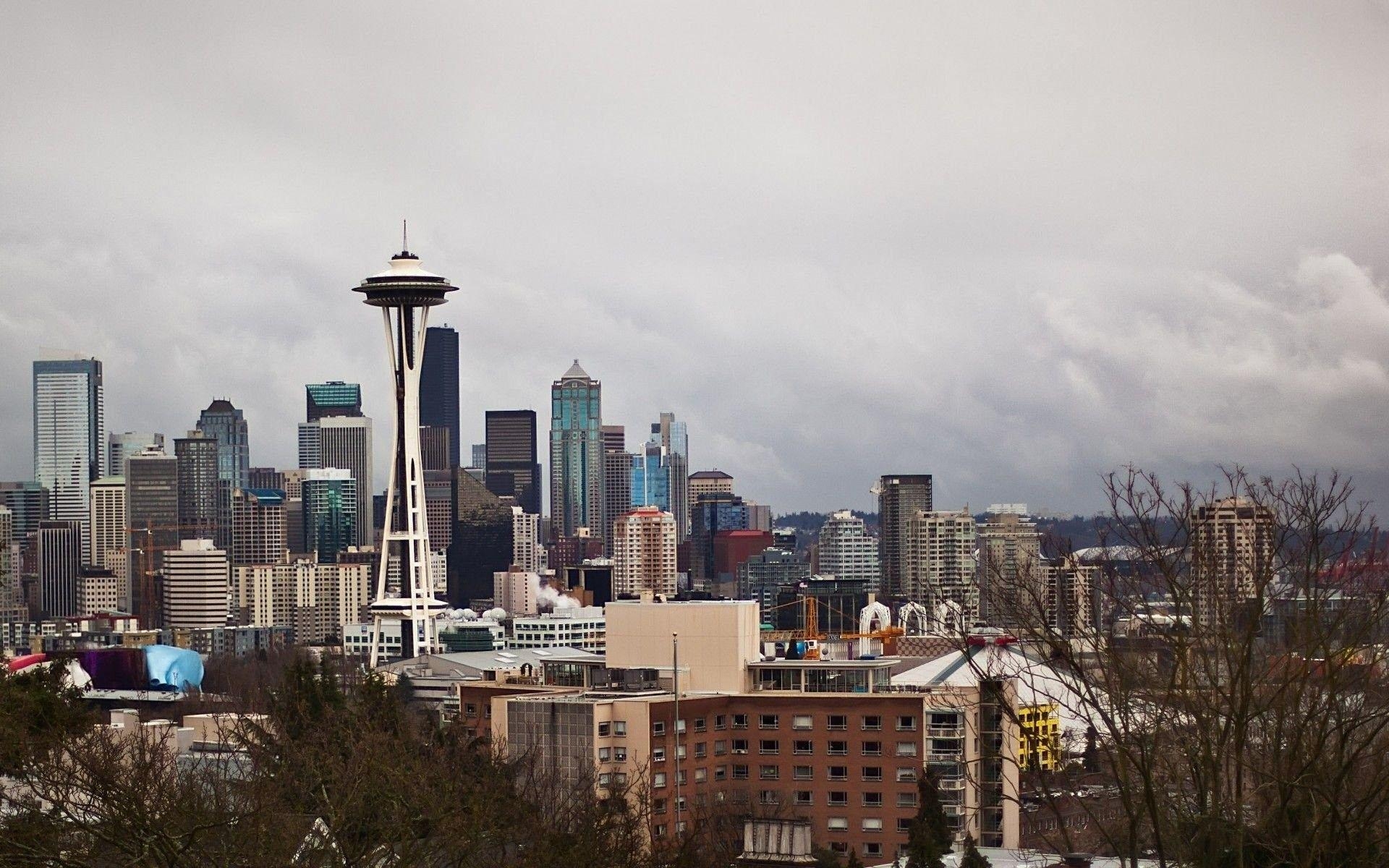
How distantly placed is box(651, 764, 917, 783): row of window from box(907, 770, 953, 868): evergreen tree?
58 cm

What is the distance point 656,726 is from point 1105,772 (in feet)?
66.0

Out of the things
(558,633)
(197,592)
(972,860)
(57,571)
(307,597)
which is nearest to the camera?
(972,860)

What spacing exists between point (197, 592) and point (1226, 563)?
511 ft

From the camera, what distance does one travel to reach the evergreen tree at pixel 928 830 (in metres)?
27.0

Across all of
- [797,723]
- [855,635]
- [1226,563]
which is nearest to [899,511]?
[855,635]

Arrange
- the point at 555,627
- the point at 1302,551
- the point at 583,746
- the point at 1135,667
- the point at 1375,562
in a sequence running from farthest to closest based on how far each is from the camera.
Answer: the point at 555,627
the point at 583,746
the point at 1375,562
the point at 1302,551
the point at 1135,667

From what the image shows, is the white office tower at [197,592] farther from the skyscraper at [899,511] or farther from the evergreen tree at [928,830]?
the evergreen tree at [928,830]

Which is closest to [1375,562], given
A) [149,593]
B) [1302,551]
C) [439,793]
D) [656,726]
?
[1302,551]

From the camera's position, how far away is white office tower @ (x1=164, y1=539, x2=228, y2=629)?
167500mm

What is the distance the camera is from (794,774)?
3919 centimetres

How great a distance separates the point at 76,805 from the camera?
1538 centimetres

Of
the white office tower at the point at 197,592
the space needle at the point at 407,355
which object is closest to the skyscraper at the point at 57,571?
the white office tower at the point at 197,592

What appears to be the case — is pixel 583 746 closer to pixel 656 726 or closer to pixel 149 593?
pixel 656 726

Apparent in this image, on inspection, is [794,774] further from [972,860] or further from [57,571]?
[57,571]
